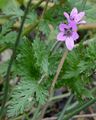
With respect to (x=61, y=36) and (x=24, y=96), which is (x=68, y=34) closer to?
(x=61, y=36)

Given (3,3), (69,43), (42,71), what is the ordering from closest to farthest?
1. (69,43)
2. (42,71)
3. (3,3)

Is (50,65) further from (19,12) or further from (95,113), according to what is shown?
(95,113)

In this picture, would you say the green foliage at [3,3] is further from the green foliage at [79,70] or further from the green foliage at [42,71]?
the green foliage at [79,70]

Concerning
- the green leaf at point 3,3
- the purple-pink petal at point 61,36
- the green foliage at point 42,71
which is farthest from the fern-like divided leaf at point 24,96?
the green leaf at point 3,3

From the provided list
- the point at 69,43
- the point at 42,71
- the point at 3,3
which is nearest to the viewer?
the point at 69,43

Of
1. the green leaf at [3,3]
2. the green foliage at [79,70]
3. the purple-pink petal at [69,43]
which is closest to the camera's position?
the purple-pink petal at [69,43]

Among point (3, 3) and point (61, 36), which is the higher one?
point (3, 3)

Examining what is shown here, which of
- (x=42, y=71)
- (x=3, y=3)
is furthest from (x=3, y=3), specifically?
(x=42, y=71)

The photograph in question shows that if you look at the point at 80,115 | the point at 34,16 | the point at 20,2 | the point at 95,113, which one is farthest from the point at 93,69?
the point at 20,2

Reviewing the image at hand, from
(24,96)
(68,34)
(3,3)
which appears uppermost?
(3,3)
